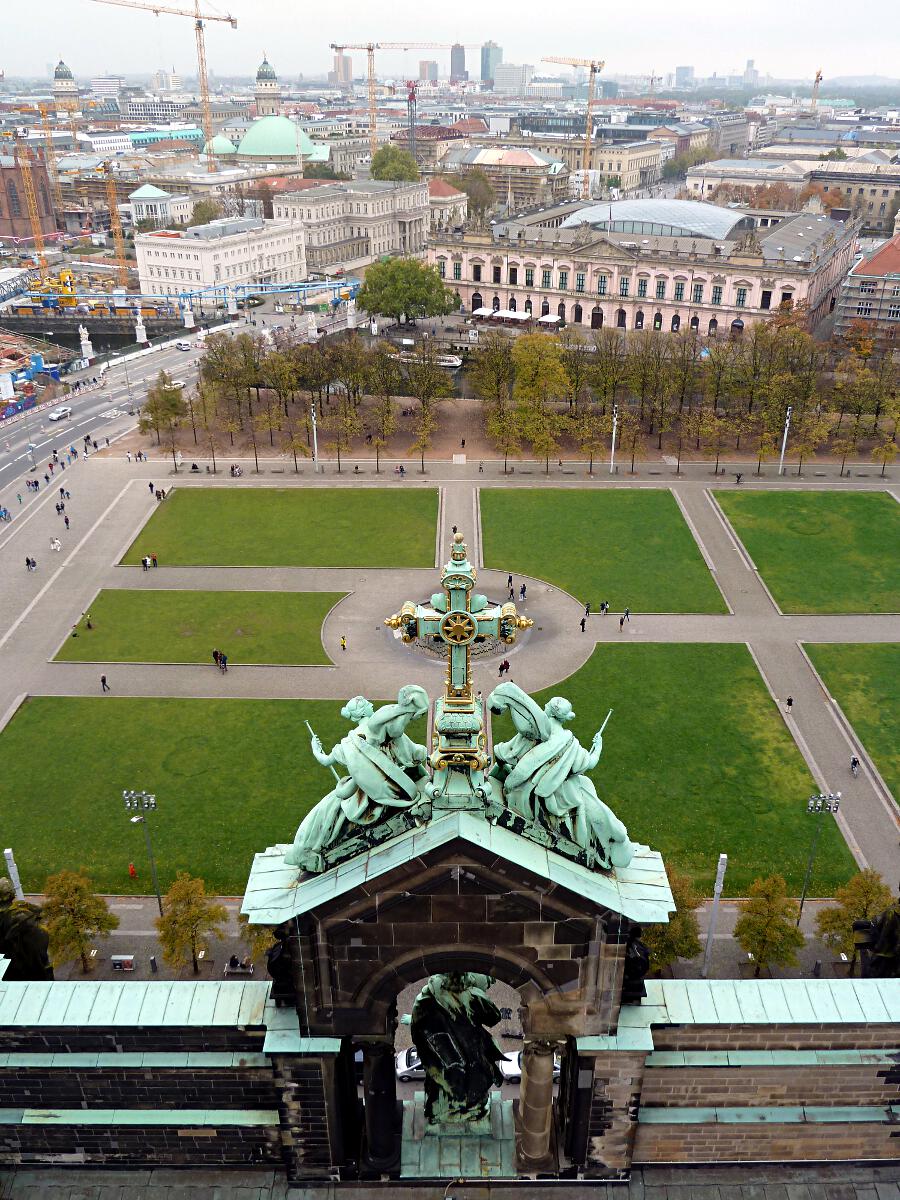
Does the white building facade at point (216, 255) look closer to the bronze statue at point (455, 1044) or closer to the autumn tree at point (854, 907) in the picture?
the autumn tree at point (854, 907)

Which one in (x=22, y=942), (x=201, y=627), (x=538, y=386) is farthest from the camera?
(x=538, y=386)

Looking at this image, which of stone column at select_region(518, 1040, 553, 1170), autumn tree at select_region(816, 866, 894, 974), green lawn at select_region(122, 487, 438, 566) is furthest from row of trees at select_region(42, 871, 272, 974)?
green lawn at select_region(122, 487, 438, 566)

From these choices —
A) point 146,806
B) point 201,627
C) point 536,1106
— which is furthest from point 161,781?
point 536,1106

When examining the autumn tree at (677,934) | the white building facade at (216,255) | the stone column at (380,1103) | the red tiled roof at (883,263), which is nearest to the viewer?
the stone column at (380,1103)

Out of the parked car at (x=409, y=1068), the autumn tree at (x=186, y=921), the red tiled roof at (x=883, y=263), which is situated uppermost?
the red tiled roof at (x=883, y=263)

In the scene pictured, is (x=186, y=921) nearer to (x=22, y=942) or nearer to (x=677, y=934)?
(x=22, y=942)

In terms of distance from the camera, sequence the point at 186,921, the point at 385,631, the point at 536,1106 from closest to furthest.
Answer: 1. the point at 536,1106
2. the point at 186,921
3. the point at 385,631

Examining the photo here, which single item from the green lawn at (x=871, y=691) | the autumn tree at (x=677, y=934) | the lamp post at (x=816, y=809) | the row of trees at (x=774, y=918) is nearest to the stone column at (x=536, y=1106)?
the autumn tree at (x=677, y=934)
